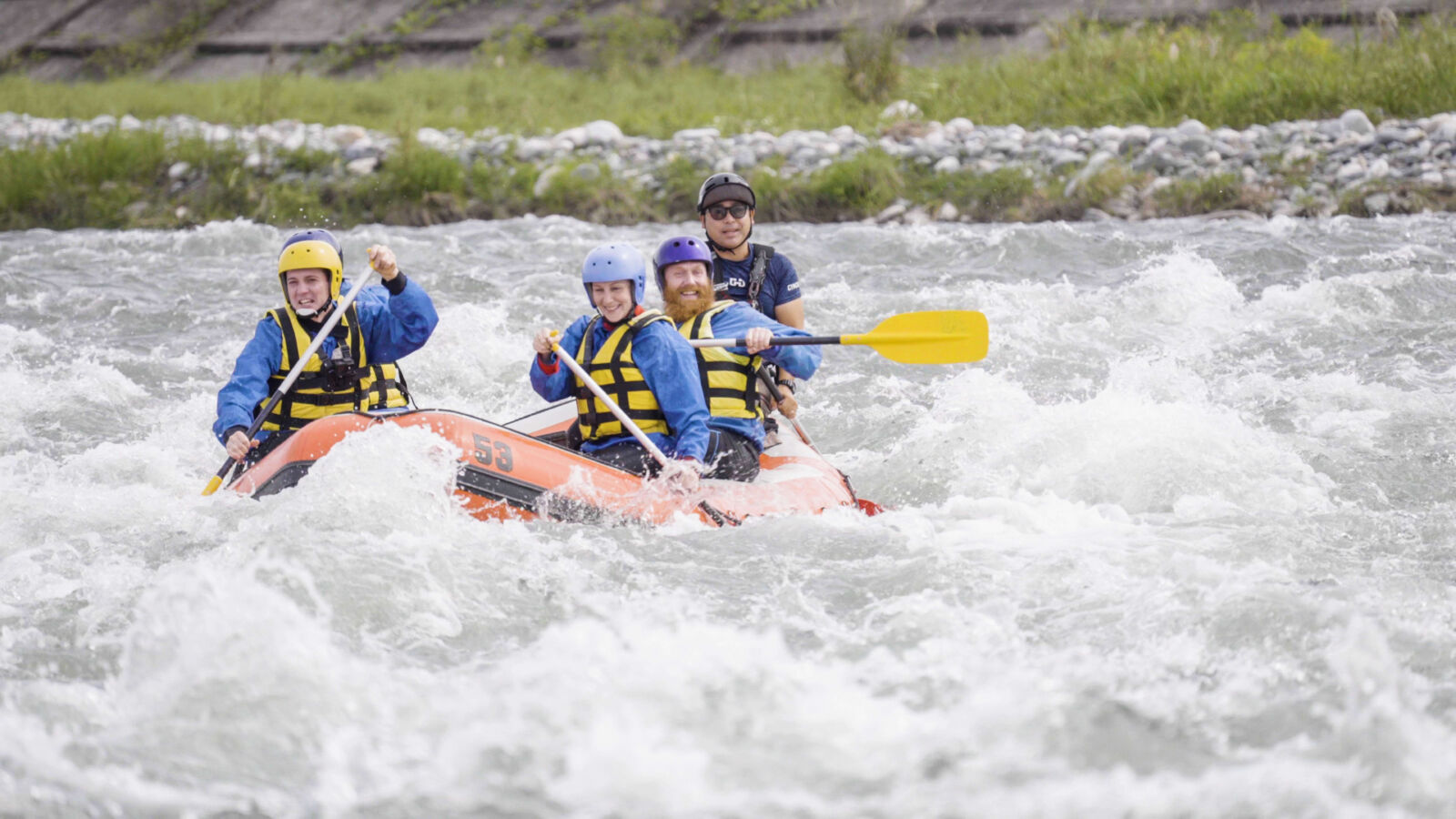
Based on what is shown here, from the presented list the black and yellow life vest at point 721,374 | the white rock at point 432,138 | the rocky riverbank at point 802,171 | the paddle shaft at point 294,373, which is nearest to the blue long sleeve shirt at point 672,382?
the black and yellow life vest at point 721,374

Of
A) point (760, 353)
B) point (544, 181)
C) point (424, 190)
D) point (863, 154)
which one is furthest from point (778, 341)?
point (424, 190)

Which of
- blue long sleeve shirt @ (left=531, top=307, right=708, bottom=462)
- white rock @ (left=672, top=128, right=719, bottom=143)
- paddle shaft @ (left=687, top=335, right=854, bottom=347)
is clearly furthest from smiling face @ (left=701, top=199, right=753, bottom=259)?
white rock @ (left=672, top=128, right=719, bottom=143)

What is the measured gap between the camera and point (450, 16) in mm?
21969

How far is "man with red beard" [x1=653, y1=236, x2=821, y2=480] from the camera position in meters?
5.80

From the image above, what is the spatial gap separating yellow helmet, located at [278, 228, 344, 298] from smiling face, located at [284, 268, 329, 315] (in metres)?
0.02

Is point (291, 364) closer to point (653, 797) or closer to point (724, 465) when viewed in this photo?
point (724, 465)

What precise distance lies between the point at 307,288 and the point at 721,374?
1748 mm

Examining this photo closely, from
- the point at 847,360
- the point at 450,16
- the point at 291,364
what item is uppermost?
the point at 450,16

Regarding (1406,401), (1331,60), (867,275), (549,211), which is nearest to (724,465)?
(1406,401)

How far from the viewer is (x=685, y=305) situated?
5.90 meters

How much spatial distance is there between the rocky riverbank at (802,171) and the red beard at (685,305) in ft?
21.0

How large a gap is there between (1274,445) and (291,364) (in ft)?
14.1

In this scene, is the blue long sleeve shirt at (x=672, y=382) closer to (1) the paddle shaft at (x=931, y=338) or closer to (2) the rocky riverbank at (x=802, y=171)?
(1) the paddle shaft at (x=931, y=338)

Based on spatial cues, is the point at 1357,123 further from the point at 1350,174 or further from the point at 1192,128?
the point at 1192,128
